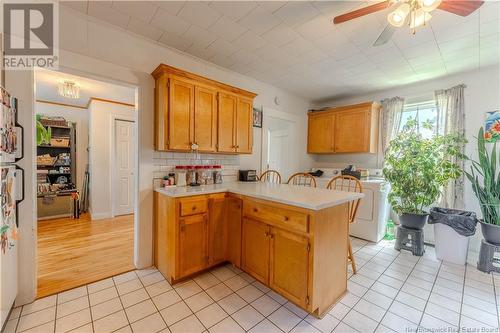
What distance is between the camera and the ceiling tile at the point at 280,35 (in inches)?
84.9

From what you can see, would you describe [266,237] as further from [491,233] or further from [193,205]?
[491,233]

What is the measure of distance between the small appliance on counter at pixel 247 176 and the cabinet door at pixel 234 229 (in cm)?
81

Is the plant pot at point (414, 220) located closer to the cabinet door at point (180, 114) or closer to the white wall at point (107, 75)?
Result: the cabinet door at point (180, 114)

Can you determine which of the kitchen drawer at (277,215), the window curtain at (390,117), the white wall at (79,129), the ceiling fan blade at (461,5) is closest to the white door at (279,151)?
the window curtain at (390,117)

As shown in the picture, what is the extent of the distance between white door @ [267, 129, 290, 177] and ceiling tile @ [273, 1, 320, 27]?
8.21ft

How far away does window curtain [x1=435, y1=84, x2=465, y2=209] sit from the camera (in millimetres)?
3021

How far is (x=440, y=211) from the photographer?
2908 millimetres

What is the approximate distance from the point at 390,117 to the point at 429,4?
270cm

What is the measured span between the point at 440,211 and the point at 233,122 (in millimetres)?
3095

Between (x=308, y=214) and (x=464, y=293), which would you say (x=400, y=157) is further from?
(x=308, y=214)

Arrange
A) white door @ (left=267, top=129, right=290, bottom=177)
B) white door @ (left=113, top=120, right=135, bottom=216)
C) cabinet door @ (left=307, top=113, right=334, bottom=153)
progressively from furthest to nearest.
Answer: white door @ (left=113, top=120, right=135, bottom=216) < white door @ (left=267, top=129, right=290, bottom=177) < cabinet door @ (left=307, top=113, right=334, bottom=153)

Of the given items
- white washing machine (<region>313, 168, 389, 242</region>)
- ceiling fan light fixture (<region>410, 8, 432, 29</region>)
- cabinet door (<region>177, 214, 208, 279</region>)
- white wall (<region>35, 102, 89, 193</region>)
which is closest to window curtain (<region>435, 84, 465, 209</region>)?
white washing machine (<region>313, 168, 389, 242</region>)

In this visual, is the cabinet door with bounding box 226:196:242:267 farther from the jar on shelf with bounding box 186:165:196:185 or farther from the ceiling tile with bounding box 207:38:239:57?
the ceiling tile with bounding box 207:38:239:57

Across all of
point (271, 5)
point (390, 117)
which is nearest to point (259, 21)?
point (271, 5)
